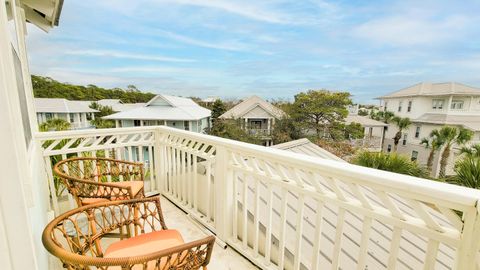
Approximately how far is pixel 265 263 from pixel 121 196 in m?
1.48

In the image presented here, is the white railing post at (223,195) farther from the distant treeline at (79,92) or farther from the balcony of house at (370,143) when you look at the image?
the balcony of house at (370,143)

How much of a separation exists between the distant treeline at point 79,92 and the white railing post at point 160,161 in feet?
55.5

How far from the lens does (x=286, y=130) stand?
22.2 m

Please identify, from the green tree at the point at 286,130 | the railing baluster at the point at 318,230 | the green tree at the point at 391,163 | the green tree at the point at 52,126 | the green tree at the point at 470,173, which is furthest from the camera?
the green tree at the point at 286,130

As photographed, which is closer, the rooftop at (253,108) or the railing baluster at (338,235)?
the railing baluster at (338,235)

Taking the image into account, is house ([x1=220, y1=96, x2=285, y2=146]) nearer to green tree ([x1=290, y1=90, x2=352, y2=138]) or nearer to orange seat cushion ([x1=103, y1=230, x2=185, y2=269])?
green tree ([x1=290, y1=90, x2=352, y2=138])

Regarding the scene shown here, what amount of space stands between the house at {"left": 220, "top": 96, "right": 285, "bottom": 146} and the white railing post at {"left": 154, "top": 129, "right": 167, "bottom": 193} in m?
17.9

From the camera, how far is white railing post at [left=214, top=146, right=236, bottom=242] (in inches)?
87.3

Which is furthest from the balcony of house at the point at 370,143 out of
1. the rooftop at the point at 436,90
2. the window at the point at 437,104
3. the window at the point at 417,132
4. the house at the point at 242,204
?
the house at the point at 242,204

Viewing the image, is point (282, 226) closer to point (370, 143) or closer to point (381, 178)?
point (381, 178)

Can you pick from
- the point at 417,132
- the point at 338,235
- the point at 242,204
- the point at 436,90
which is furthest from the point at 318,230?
the point at 436,90

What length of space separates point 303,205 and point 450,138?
805 inches

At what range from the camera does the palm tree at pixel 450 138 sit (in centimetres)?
1529

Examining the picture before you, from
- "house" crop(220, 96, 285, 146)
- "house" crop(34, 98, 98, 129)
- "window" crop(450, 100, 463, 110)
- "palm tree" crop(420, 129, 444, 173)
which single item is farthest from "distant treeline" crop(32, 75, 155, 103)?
"window" crop(450, 100, 463, 110)
